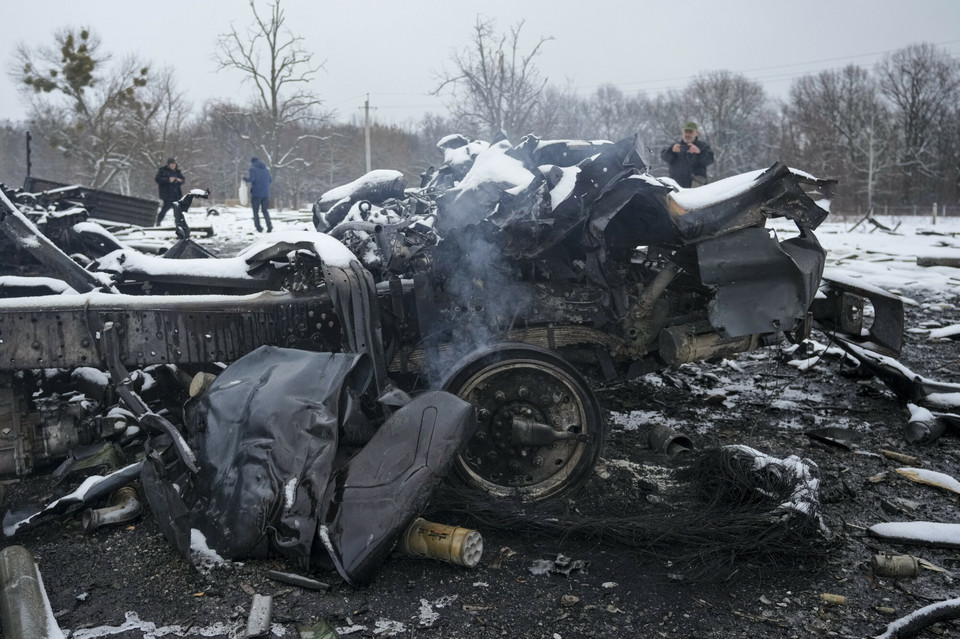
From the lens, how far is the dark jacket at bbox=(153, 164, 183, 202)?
1480cm

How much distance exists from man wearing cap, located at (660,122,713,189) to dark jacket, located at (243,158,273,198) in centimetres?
998

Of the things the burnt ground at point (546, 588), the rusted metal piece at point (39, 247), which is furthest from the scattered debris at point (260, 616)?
the rusted metal piece at point (39, 247)

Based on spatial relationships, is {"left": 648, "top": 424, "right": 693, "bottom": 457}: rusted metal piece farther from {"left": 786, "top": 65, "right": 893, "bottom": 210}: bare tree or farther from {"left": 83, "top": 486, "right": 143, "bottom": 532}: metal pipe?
{"left": 786, "top": 65, "right": 893, "bottom": 210}: bare tree

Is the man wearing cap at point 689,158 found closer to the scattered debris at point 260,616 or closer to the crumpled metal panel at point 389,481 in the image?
the crumpled metal panel at point 389,481

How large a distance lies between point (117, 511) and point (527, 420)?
7.19 feet

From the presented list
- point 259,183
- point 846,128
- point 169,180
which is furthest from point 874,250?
point 846,128

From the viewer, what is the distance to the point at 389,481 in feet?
9.93

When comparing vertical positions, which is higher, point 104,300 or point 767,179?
point 767,179

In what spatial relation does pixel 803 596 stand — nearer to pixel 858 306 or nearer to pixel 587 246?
pixel 587 246

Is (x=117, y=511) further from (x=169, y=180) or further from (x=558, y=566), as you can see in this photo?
(x=169, y=180)

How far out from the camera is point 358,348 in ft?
12.0

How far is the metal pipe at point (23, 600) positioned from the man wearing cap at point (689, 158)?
761 centimetres

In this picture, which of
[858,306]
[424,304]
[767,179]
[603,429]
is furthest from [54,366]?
[858,306]

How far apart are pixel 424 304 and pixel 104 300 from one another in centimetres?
178
